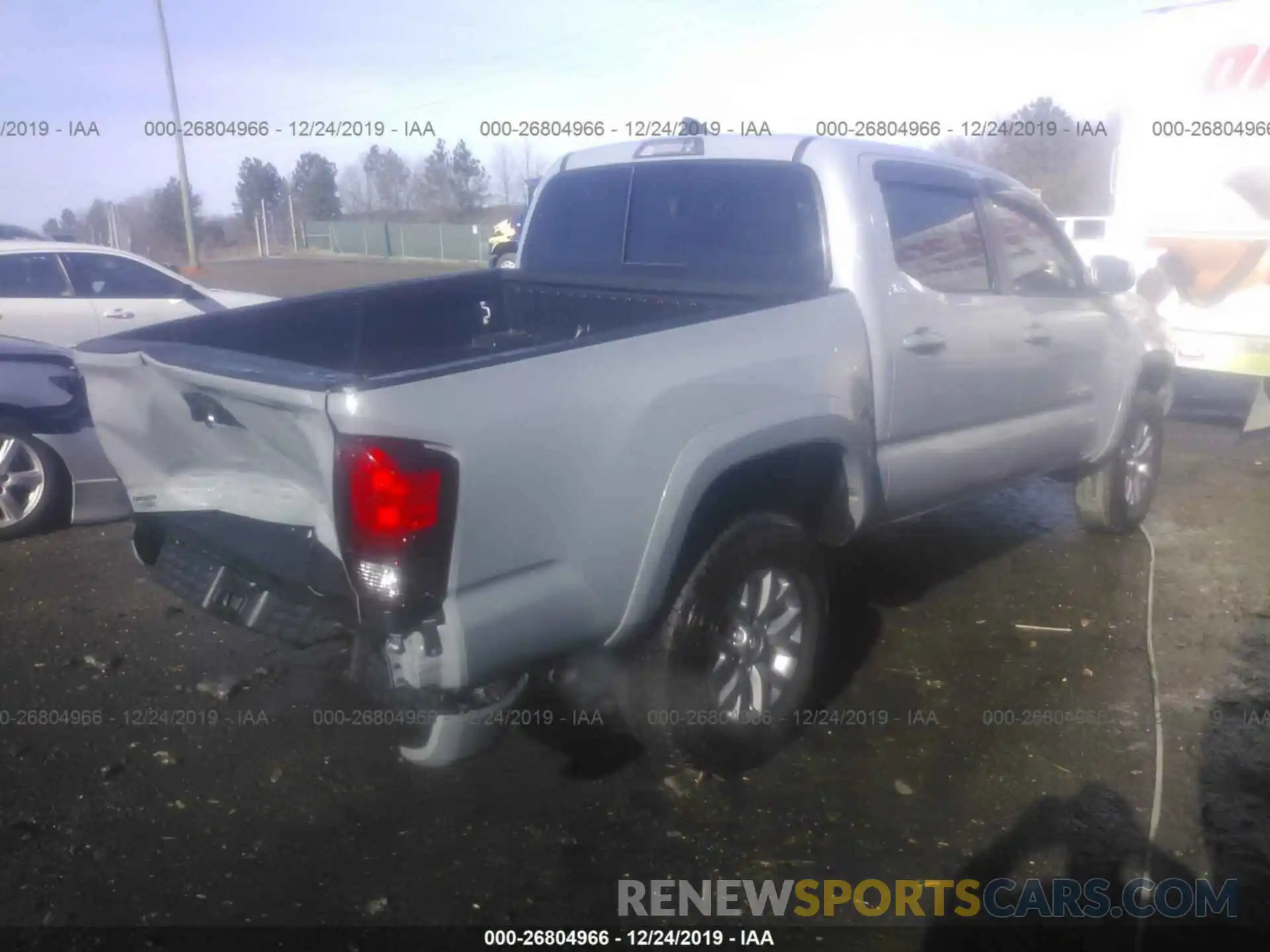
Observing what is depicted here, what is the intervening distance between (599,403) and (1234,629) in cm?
354

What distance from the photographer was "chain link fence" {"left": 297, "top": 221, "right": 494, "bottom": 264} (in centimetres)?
4422

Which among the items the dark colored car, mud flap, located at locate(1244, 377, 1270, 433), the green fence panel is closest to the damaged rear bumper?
the dark colored car

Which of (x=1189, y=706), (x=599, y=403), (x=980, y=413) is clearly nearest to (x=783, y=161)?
(x=980, y=413)

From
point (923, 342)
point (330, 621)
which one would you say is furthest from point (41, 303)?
point (923, 342)

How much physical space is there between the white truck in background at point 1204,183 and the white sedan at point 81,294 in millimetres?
7014

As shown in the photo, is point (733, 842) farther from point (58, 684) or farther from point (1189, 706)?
point (58, 684)

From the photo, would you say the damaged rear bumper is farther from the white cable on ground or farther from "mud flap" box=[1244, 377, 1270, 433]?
"mud flap" box=[1244, 377, 1270, 433]

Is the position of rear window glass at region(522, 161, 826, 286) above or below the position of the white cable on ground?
above

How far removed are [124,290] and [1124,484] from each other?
26.2 ft

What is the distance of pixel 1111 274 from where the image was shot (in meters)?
5.45

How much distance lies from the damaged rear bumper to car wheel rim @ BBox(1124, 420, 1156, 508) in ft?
14.2

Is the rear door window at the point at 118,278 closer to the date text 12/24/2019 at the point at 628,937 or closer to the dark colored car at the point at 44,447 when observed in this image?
the dark colored car at the point at 44,447

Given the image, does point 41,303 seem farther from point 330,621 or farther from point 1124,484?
point 1124,484

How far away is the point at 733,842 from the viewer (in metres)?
3.41
